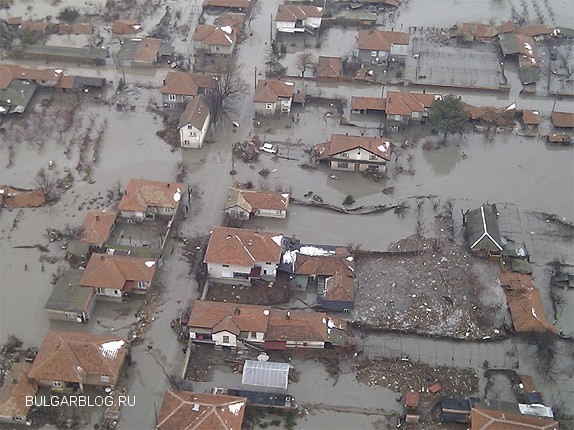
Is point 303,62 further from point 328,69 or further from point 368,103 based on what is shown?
point 368,103

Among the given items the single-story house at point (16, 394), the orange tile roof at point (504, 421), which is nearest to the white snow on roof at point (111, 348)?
the single-story house at point (16, 394)

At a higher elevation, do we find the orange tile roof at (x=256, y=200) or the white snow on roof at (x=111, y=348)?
the orange tile roof at (x=256, y=200)

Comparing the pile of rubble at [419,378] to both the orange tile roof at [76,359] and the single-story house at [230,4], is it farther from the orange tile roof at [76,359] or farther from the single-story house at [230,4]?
the single-story house at [230,4]

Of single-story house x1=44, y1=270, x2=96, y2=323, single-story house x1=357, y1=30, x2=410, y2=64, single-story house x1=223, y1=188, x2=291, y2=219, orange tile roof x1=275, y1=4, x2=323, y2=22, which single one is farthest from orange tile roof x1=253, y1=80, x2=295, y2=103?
A: single-story house x1=44, y1=270, x2=96, y2=323

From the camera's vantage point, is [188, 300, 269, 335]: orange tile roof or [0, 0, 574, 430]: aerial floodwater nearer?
[0, 0, 574, 430]: aerial floodwater

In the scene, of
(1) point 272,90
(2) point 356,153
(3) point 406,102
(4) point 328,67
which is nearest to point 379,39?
A: (4) point 328,67

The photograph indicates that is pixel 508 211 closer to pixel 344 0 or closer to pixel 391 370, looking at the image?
pixel 391 370

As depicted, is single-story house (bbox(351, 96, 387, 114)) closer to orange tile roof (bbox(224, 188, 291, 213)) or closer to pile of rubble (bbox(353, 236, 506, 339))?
orange tile roof (bbox(224, 188, 291, 213))
